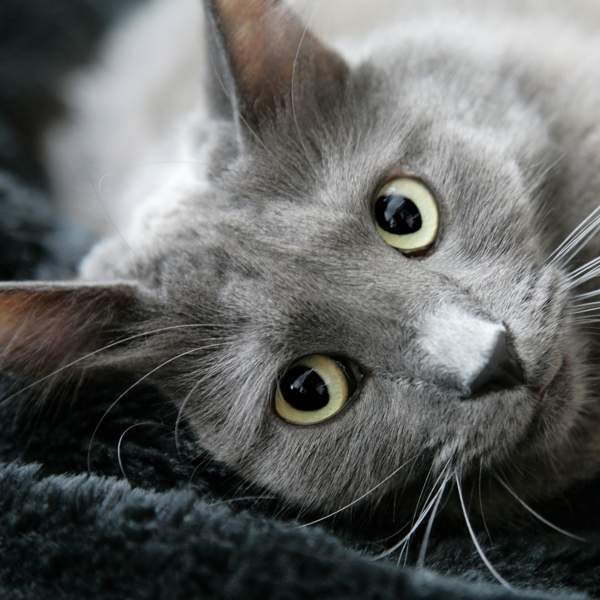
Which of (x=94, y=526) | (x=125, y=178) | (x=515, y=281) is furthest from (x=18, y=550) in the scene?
(x=125, y=178)

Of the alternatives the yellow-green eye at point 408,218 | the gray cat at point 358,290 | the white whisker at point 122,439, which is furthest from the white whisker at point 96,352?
the yellow-green eye at point 408,218

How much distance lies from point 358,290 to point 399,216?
14 cm

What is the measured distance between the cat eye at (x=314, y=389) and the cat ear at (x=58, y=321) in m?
0.24

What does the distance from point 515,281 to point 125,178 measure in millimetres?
1099

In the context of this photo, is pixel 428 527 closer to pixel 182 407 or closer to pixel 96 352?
pixel 182 407

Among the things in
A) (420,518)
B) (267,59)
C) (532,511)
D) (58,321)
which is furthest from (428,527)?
(267,59)

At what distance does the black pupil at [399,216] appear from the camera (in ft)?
3.26

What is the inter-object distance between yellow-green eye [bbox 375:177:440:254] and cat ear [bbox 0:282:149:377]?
356 mm

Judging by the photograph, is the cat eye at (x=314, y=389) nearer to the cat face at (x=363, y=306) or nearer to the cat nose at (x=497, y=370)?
the cat face at (x=363, y=306)

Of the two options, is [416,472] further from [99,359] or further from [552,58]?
[552,58]

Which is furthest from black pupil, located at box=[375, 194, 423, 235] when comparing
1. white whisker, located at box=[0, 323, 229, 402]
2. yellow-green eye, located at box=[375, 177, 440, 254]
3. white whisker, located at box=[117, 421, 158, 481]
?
white whisker, located at box=[117, 421, 158, 481]

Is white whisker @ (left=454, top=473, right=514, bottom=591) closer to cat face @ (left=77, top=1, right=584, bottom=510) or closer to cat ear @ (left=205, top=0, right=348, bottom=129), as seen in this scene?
cat face @ (left=77, top=1, right=584, bottom=510)

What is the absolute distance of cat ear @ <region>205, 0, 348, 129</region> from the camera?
1000mm

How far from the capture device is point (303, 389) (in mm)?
952
